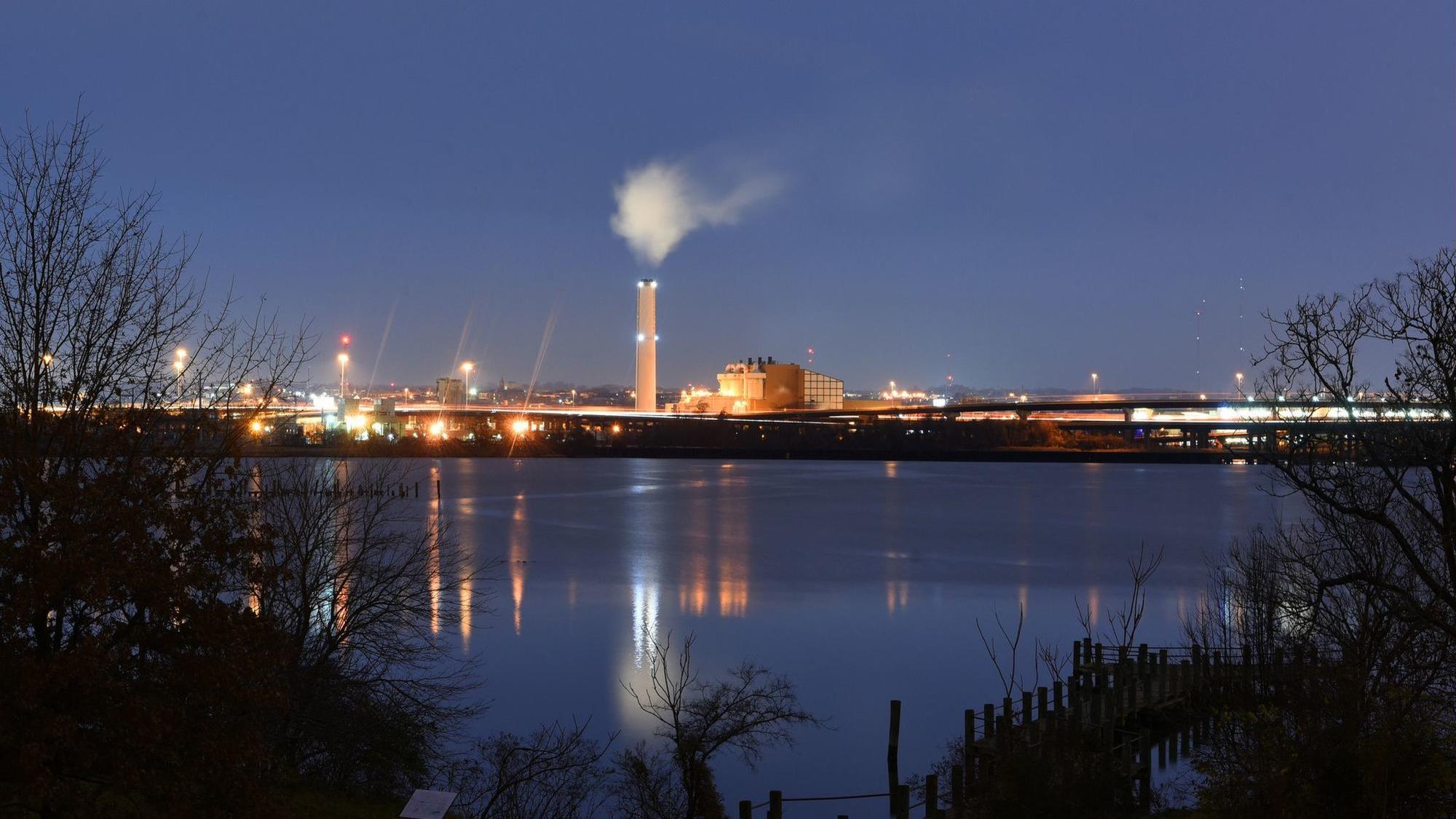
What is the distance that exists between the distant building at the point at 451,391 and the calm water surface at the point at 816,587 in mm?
45122

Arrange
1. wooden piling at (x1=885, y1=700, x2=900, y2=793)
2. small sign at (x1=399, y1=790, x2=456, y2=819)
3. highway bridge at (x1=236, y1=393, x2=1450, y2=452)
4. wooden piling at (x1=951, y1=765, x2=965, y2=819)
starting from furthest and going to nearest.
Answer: highway bridge at (x1=236, y1=393, x2=1450, y2=452) < wooden piling at (x1=885, y1=700, x2=900, y2=793) < wooden piling at (x1=951, y1=765, x2=965, y2=819) < small sign at (x1=399, y1=790, x2=456, y2=819)

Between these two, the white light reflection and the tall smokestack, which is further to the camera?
the tall smokestack

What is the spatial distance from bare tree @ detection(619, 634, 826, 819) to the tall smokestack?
252ft

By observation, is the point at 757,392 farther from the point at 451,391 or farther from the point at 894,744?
the point at 894,744

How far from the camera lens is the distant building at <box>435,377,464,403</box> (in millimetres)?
98744

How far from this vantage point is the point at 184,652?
4.78m

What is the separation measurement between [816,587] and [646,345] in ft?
231

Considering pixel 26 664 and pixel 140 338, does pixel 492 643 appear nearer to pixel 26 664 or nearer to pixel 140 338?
pixel 140 338

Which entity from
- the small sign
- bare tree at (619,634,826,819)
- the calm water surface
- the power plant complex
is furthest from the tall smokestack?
the small sign

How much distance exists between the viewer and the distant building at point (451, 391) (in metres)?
98.7

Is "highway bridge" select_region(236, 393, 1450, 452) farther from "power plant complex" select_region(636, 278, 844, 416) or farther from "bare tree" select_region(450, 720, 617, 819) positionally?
"bare tree" select_region(450, 720, 617, 819)

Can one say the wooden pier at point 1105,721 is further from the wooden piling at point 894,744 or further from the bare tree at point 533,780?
the bare tree at point 533,780

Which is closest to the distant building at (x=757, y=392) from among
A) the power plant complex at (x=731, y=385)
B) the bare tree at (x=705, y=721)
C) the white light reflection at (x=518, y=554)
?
the power plant complex at (x=731, y=385)

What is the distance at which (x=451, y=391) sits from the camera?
99625 millimetres
